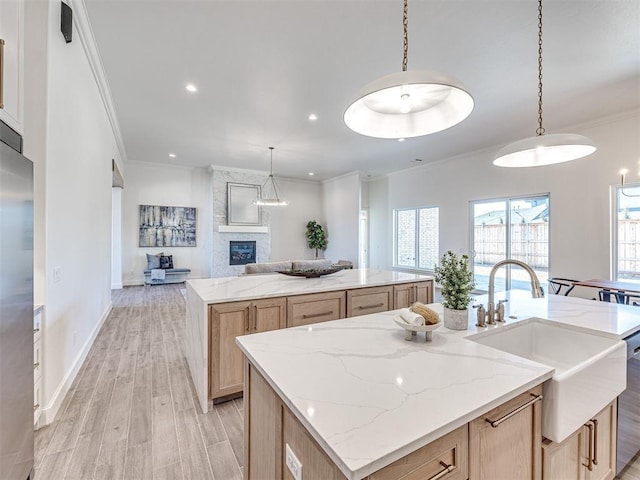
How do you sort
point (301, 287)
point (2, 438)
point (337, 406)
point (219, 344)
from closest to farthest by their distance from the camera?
point (337, 406)
point (2, 438)
point (219, 344)
point (301, 287)

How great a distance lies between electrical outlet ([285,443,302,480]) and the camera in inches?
33.4

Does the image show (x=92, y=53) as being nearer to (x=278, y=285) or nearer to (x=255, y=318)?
(x=278, y=285)

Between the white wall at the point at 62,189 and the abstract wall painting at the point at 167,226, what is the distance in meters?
4.24

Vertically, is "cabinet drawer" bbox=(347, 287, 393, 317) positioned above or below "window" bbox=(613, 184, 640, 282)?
below

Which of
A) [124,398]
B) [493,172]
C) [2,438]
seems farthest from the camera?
[493,172]

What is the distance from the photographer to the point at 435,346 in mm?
1287

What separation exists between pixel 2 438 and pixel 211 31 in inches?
126

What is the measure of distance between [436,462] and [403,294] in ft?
8.13

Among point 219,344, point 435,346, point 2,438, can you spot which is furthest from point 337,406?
point 219,344

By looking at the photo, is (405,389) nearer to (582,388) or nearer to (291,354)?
(291,354)

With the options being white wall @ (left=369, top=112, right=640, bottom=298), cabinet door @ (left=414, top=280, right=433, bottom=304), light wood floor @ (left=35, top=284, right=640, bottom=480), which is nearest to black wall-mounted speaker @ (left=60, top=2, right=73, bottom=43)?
light wood floor @ (left=35, top=284, right=640, bottom=480)

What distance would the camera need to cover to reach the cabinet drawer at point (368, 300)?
→ 280 cm

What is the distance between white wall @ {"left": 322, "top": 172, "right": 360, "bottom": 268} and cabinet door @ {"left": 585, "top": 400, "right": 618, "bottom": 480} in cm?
720

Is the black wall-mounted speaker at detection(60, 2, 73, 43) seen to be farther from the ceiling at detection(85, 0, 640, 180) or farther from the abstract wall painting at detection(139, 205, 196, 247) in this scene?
the abstract wall painting at detection(139, 205, 196, 247)
